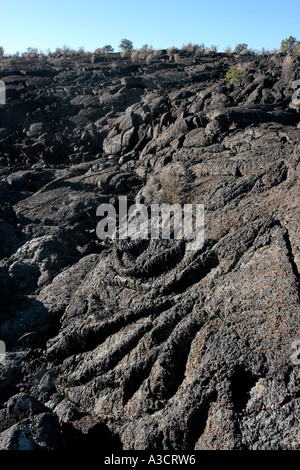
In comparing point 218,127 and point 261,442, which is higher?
point 218,127

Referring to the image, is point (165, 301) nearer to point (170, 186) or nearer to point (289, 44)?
point (170, 186)

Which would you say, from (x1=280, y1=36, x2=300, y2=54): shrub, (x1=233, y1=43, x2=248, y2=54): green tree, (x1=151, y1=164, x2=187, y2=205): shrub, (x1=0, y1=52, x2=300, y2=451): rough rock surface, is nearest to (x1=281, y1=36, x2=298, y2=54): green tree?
(x1=280, y1=36, x2=300, y2=54): shrub

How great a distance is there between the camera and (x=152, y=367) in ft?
Answer: 15.9

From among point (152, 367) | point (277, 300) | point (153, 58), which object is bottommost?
point (152, 367)

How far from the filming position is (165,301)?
5508 mm

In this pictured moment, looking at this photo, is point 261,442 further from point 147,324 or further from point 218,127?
point 218,127

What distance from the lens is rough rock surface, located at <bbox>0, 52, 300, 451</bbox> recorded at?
13.3 ft

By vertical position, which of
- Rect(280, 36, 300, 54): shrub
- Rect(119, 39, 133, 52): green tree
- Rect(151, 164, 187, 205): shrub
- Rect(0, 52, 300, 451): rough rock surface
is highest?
Rect(119, 39, 133, 52): green tree

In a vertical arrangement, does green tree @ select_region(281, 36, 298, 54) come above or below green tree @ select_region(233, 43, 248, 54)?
below

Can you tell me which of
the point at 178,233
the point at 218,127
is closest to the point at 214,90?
the point at 218,127

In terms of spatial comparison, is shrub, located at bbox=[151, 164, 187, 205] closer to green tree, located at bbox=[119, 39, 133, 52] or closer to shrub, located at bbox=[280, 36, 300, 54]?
shrub, located at bbox=[280, 36, 300, 54]

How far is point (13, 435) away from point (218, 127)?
832 centimetres

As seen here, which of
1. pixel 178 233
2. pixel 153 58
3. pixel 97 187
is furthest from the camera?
pixel 153 58
